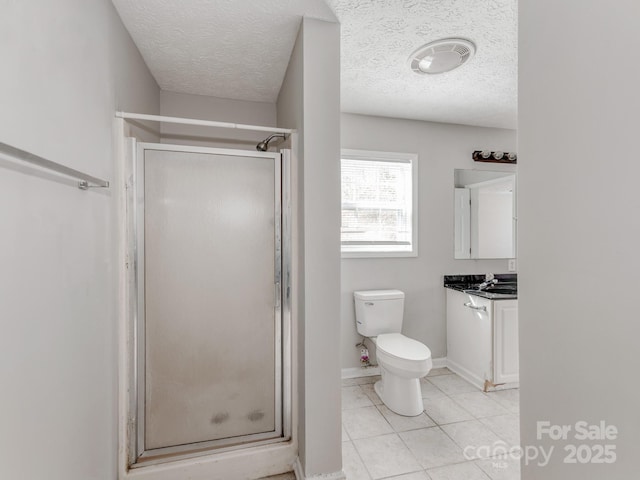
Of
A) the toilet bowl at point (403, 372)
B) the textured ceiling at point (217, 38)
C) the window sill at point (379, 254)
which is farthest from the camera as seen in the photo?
the window sill at point (379, 254)

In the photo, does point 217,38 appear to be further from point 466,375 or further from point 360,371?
point 466,375

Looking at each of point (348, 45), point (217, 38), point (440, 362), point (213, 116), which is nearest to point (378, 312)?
point (440, 362)

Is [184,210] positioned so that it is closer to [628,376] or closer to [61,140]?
[61,140]

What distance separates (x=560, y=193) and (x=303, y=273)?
46.1 inches

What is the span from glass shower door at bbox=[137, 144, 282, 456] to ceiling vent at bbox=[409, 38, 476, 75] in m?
1.15

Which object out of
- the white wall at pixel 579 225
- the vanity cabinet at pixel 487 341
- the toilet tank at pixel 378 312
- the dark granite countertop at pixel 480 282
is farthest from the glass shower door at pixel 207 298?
the dark granite countertop at pixel 480 282

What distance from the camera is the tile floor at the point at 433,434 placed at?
172 centimetres

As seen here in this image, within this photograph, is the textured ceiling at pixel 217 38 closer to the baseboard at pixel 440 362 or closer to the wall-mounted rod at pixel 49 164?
the wall-mounted rod at pixel 49 164

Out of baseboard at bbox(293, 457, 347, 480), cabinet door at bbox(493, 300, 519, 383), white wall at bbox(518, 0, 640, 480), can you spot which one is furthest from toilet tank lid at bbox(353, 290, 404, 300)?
white wall at bbox(518, 0, 640, 480)

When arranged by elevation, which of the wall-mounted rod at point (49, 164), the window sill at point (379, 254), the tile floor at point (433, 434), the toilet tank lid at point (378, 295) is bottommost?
the tile floor at point (433, 434)

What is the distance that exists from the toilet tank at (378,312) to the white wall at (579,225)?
1.90 m

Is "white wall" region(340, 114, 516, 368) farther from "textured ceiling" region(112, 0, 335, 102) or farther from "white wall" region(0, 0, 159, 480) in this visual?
"white wall" region(0, 0, 159, 480)

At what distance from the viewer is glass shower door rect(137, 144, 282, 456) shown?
1671 mm

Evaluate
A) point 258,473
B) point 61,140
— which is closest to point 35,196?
point 61,140
